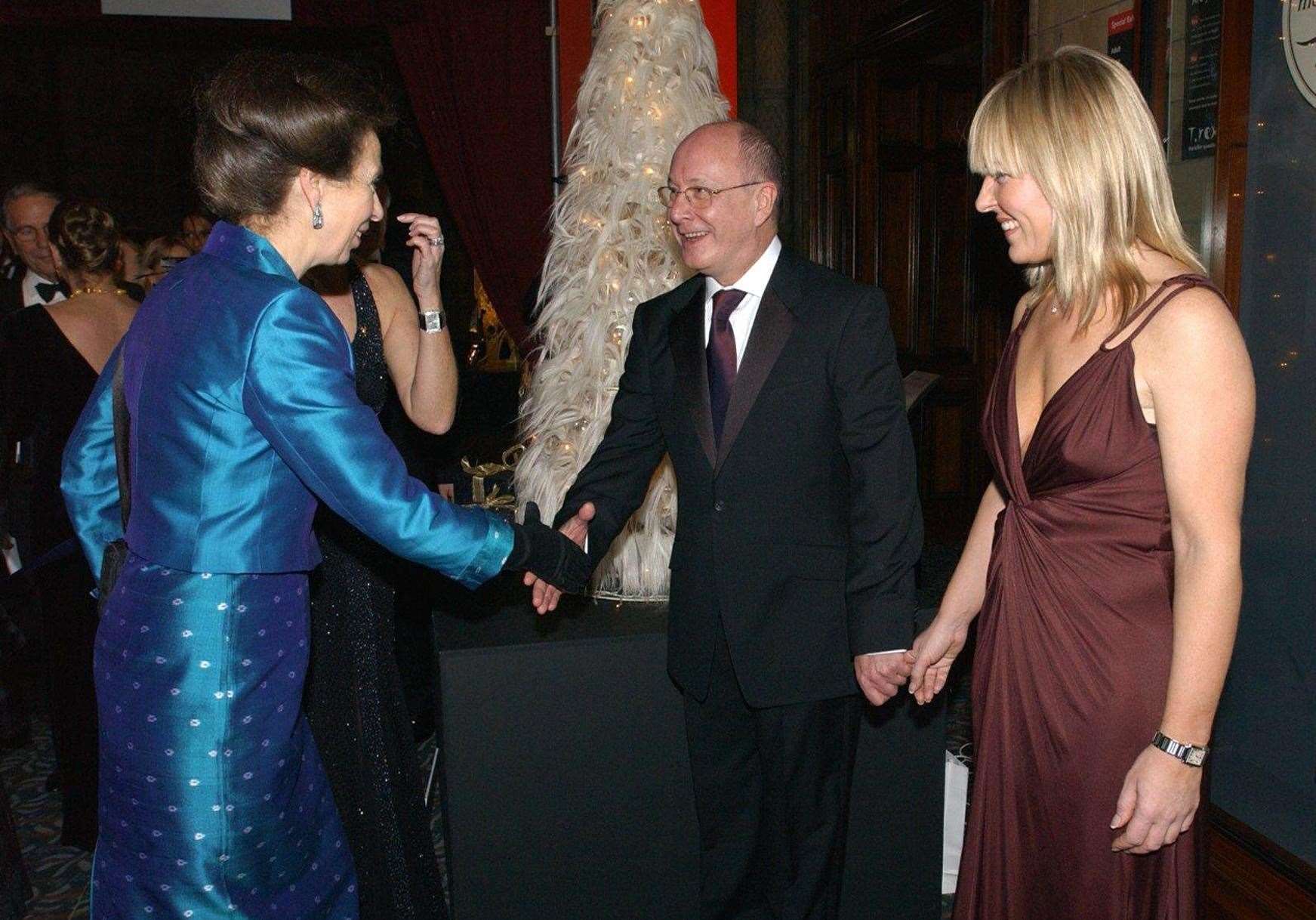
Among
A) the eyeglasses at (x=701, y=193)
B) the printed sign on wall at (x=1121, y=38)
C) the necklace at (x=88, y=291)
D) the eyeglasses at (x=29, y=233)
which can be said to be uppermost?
the printed sign on wall at (x=1121, y=38)

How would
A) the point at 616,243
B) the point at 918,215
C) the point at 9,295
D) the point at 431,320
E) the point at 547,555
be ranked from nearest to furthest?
the point at 547,555 < the point at 431,320 < the point at 616,243 < the point at 9,295 < the point at 918,215

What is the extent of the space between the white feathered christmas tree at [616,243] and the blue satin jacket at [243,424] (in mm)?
1097

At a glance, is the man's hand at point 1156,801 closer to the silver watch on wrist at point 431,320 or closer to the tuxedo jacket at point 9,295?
the silver watch on wrist at point 431,320

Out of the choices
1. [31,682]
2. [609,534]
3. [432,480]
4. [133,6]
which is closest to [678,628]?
[609,534]

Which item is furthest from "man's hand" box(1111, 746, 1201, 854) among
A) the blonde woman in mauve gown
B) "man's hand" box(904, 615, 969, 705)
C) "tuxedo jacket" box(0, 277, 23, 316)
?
"tuxedo jacket" box(0, 277, 23, 316)

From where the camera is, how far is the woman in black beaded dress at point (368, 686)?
233 cm

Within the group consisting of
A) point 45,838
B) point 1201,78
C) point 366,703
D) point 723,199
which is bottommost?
point 45,838

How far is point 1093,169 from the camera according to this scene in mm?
1546

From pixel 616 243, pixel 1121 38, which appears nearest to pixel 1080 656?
pixel 616 243

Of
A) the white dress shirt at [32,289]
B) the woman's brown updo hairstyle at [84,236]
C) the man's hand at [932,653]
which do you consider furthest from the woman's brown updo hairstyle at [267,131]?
the white dress shirt at [32,289]

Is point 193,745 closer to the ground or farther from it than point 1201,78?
Answer: closer to the ground

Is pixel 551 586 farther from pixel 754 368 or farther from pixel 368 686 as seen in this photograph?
pixel 754 368

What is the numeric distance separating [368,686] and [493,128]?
394 centimetres

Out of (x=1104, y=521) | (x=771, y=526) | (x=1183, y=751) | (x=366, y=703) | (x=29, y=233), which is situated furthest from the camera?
(x=29, y=233)
